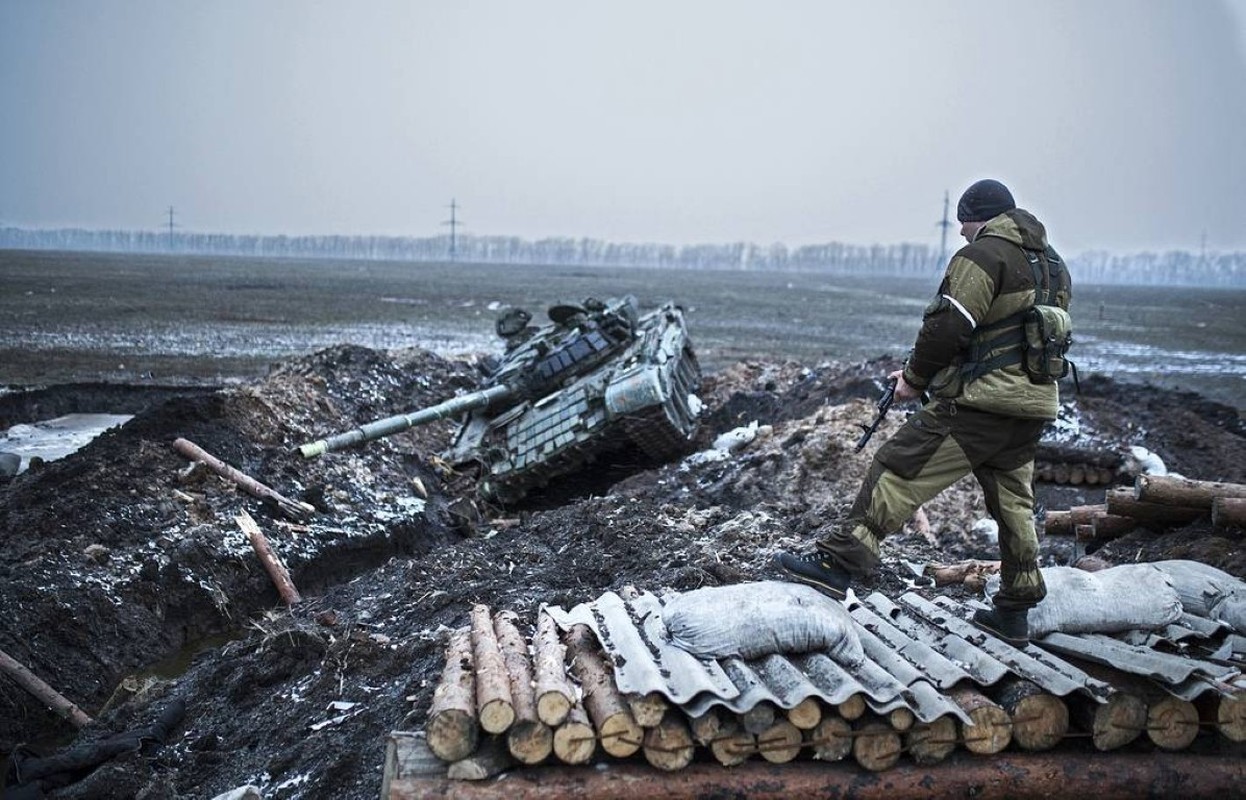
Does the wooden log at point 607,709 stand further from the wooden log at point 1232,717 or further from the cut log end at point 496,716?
the wooden log at point 1232,717

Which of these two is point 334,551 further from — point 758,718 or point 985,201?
point 985,201

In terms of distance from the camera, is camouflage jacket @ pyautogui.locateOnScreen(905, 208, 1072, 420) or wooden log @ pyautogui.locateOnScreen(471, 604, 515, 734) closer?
wooden log @ pyautogui.locateOnScreen(471, 604, 515, 734)

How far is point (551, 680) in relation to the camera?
4.96 metres

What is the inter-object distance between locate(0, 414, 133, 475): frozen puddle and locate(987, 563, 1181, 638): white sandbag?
1283cm

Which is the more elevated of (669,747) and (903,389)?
(903,389)

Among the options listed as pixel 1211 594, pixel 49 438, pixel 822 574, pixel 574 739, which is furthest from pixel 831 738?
pixel 49 438

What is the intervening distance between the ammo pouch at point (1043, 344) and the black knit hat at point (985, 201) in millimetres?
609

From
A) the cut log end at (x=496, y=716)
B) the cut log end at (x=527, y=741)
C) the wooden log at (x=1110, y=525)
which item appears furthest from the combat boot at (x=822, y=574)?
the wooden log at (x=1110, y=525)

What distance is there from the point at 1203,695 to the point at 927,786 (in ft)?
4.71

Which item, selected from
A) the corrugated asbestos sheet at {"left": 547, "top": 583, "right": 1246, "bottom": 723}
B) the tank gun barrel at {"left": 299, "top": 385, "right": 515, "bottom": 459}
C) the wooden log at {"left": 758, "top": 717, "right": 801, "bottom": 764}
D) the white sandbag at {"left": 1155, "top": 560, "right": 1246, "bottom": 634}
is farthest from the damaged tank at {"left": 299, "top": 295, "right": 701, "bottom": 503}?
the wooden log at {"left": 758, "top": 717, "right": 801, "bottom": 764}

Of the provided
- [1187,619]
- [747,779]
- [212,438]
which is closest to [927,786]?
[747,779]

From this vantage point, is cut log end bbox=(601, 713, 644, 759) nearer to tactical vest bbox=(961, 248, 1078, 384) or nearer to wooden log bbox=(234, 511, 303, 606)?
tactical vest bbox=(961, 248, 1078, 384)

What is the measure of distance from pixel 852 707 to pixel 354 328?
118 ft

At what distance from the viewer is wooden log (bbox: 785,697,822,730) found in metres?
4.91
